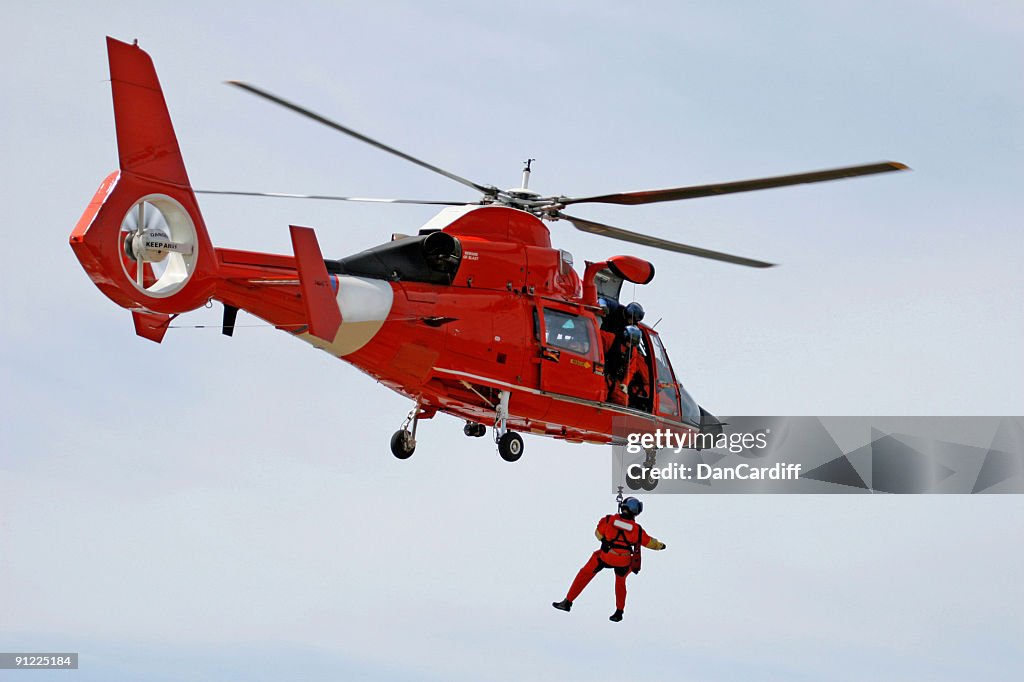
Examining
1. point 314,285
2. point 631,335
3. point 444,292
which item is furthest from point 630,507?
point 314,285

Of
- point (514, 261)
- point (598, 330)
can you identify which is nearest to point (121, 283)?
point (514, 261)

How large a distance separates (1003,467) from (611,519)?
→ 6389 millimetres

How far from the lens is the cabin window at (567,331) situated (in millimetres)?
25547

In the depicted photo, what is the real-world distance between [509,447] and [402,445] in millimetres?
1542

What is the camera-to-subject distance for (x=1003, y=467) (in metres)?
26.7

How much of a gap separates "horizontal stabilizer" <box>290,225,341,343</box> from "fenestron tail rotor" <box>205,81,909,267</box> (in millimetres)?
1183

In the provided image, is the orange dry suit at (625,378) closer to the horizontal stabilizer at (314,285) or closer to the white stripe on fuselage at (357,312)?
the white stripe on fuselage at (357,312)

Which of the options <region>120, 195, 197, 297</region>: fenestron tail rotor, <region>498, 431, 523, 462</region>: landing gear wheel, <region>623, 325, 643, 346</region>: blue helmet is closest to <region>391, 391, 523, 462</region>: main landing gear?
<region>498, 431, 523, 462</region>: landing gear wheel

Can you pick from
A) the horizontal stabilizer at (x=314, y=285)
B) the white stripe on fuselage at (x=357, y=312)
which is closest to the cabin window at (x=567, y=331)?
the white stripe on fuselage at (x=357, y=312)

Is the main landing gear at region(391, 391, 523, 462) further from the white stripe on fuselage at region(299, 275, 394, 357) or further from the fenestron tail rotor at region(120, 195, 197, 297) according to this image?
the fenestron tail rotor at region(120, 195, 197, 297)

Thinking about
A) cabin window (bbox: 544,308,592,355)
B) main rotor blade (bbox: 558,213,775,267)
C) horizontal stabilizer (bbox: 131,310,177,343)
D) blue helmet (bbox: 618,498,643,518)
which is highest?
main rotor blade (bbox: 558,213,775,267)

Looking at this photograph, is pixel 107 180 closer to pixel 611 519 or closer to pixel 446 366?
pixel 446 366

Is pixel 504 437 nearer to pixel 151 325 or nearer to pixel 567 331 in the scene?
pixel 567 331

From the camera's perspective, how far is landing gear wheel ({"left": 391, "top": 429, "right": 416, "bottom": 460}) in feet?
82.6
